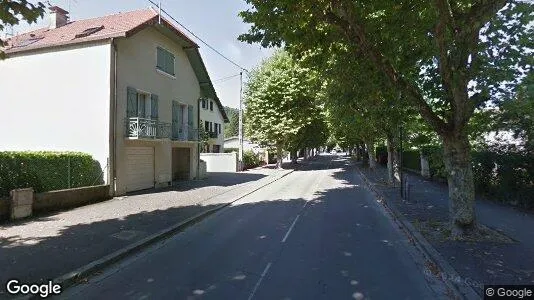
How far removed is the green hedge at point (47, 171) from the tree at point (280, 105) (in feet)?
64.2

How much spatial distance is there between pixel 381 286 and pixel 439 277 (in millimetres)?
1158

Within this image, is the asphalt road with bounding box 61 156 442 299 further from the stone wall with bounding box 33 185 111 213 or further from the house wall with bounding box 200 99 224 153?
the house wall with bounding box 200 99 224 153

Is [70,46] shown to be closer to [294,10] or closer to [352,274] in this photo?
[294,10]

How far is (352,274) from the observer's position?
614 cm

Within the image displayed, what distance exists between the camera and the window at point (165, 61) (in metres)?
18.9

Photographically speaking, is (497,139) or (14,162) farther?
(497,139)

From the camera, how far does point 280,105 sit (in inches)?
1305

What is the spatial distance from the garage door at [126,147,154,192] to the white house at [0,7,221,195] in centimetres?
4

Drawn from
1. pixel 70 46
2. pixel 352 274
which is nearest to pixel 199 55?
pixel 70 46

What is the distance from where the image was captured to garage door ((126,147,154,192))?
16734 millimetres

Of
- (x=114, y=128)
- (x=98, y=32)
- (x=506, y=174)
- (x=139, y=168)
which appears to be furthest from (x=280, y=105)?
(x=506, y=174)

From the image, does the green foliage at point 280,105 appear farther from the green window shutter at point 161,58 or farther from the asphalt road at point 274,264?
the asphalt road at point 274,264

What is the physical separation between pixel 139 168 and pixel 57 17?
9.38 m

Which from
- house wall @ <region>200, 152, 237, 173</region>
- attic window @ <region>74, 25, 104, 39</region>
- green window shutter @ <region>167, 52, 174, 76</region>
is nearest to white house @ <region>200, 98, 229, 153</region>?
house wall @ <region>200, 152, 237, 173</region>
